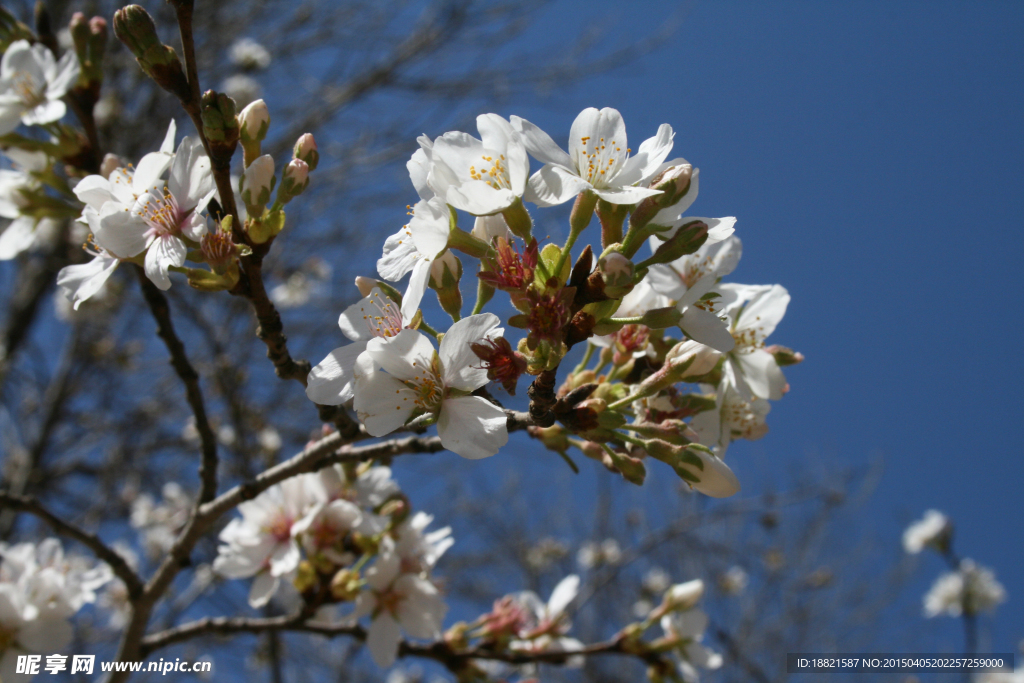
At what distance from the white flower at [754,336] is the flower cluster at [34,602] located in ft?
6.35

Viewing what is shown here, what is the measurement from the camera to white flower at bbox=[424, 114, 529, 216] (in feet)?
3.45

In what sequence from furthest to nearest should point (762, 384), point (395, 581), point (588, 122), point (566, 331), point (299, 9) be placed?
point (299, 9) → point (395, 581) → point (762, 384) → point (588, 122) → point (566, 331)

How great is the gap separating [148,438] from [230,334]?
1864mm

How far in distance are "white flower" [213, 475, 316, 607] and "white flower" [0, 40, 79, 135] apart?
1133 millimetres

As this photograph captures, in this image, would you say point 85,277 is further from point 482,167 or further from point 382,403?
point 482,167

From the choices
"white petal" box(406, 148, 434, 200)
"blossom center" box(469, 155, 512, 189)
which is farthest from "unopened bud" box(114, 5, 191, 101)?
"blossom center" box(469, 155, 512, 189)

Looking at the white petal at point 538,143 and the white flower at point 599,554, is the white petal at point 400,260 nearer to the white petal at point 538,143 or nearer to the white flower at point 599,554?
the white petal at point 538,143

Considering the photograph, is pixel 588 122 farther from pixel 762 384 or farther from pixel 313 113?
pixel 313 113

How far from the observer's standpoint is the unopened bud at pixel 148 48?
126 cm

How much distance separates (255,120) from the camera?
132 centimetres

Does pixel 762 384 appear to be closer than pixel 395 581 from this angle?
Yes

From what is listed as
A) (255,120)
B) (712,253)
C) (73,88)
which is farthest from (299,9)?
(712,253)

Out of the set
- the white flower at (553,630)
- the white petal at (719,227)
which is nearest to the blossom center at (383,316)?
the white petal at (719,227)

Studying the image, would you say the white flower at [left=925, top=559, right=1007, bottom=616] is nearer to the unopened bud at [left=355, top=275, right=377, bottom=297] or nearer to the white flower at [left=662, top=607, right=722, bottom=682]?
the white flower at [left=662, top=607, right=722, bottom=682]
